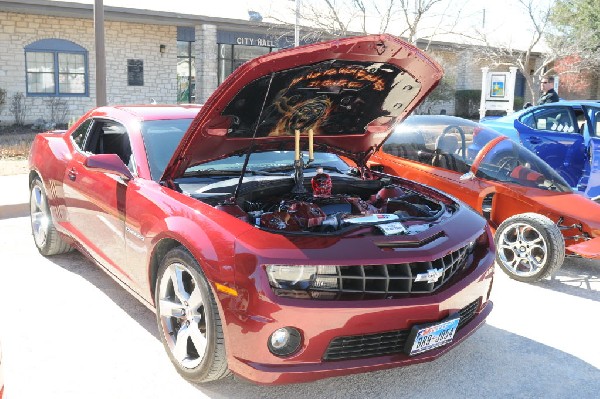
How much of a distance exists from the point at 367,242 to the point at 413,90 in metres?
1.56

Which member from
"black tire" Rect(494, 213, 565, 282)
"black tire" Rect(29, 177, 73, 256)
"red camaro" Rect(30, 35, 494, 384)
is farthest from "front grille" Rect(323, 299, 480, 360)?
"black tire" Rect(29, 177, 73, 256)

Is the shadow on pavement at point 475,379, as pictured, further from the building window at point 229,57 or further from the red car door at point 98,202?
the building window at point 229,57

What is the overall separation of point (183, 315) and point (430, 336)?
1331 millimetres

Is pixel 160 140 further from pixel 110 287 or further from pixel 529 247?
pixel 529 247

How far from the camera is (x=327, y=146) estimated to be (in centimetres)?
466

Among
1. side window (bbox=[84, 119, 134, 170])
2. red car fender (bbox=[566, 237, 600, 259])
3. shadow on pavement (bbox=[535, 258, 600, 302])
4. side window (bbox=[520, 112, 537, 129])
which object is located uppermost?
side window (bbox=[520, 112, 537, 129])

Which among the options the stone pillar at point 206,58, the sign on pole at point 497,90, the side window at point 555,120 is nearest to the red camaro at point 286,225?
the side window at point 555,120

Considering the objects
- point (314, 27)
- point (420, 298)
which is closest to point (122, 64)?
point (314, 27)

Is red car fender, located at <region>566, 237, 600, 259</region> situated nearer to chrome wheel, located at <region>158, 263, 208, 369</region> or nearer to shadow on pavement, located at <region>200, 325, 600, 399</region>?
shadow on pavement, located at <region>200, 325, 600, 399</region>

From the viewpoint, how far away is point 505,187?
5707 mm

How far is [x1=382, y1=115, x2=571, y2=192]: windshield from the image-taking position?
5.80 metres

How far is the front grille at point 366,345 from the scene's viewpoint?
2.93 metres

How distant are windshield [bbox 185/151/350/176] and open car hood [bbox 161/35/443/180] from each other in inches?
5.0

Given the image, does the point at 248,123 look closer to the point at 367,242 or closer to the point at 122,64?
the point at 367,242
